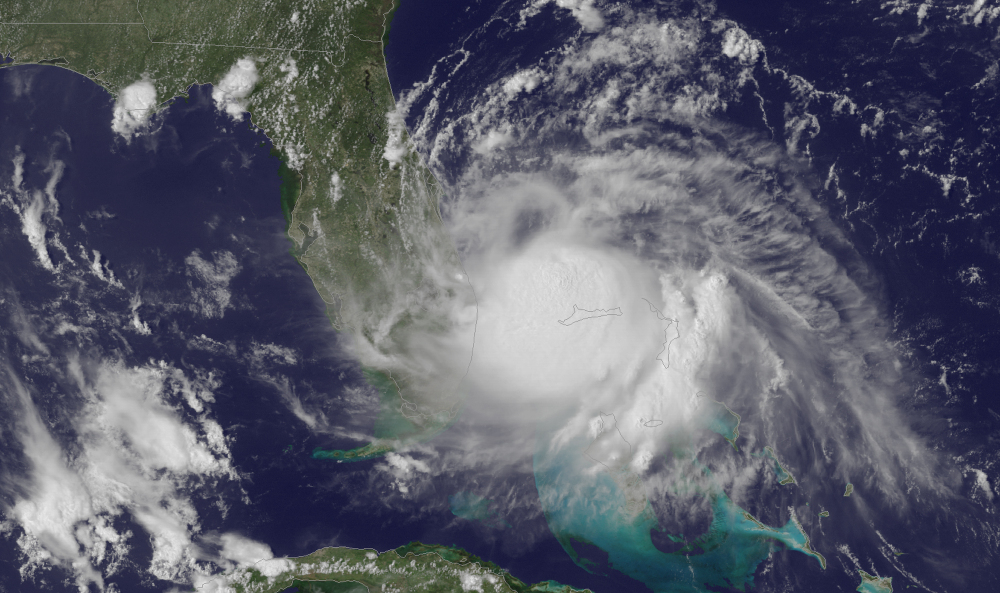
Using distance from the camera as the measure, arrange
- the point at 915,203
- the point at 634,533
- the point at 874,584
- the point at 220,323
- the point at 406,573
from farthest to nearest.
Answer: the point at 406,573
the point at 634,533
the point at 220,323
the point at 874,584
the point at 915,203

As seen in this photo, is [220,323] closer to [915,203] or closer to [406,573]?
[406,573]

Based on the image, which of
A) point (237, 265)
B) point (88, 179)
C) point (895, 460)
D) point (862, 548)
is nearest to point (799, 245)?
point (895, 460)

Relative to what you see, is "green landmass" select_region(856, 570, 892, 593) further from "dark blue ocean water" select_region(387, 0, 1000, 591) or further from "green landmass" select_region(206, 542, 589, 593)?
"green landmass" select_region(206, 542, 589, 593)

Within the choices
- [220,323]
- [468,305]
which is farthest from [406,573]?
[220,323]

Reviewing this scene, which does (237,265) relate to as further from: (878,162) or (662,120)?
(878,162)

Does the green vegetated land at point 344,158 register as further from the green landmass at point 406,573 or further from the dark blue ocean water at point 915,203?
the dark blue ocean water at point 915,203

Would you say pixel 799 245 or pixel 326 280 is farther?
pixel 326 280
